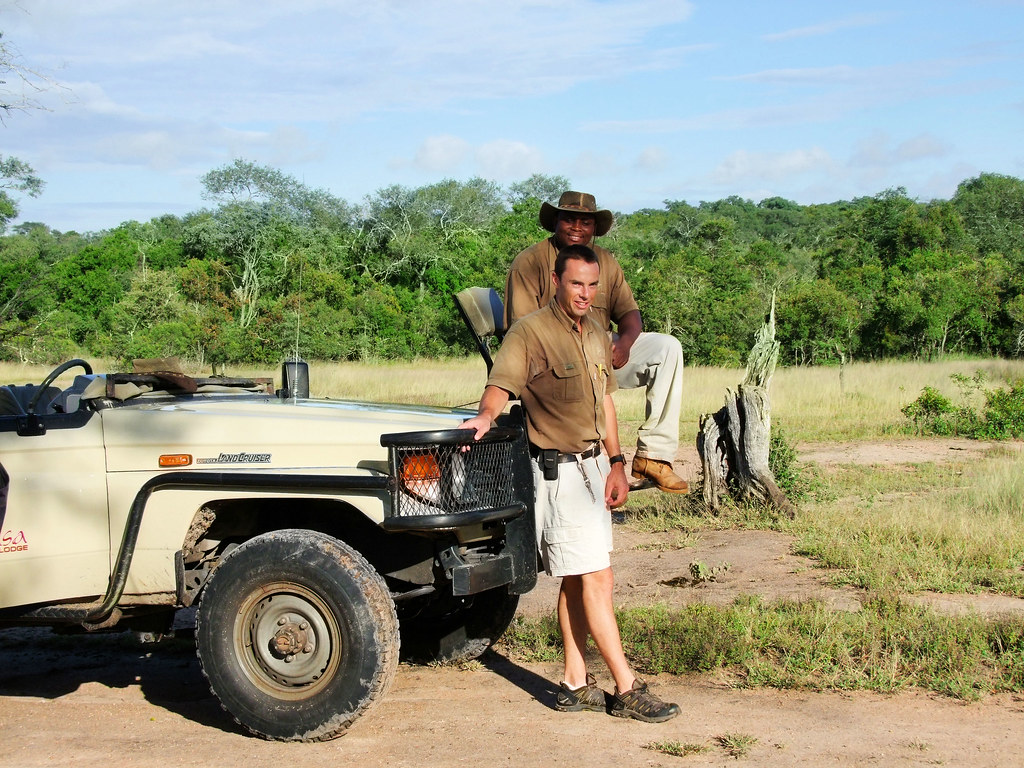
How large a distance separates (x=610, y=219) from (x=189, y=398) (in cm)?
241

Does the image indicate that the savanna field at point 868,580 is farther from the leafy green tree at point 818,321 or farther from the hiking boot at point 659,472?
the leafy green tree at point 818,321

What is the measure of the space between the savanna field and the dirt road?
0.19 meters

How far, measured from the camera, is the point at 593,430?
15.6 feet

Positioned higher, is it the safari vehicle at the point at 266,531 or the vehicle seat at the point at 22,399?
the vehicle seat at the point at 22,399

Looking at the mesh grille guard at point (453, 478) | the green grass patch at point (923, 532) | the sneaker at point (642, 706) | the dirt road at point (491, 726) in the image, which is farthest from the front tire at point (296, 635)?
the green grass patch at point (923, 532)

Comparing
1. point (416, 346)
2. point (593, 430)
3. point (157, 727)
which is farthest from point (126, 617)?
point (416, 346)

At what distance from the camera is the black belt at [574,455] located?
186 inches

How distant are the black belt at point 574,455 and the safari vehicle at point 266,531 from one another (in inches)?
5.9

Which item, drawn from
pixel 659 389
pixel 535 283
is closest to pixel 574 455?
pixel 535 283

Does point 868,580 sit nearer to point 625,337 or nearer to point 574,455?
point 625,337

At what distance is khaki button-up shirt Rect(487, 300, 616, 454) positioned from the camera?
4691mm

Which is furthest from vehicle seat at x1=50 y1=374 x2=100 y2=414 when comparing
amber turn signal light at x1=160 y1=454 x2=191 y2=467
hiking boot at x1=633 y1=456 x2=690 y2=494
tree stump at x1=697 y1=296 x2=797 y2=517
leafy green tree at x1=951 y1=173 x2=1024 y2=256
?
leafy green tree at x1=951 y1=173 x2=1024 y2=256

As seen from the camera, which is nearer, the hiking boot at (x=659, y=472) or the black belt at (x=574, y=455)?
A: the black belt at (x=574, y=455)

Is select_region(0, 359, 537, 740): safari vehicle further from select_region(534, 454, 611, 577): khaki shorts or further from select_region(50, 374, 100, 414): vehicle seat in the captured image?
select_region(50, 374, 100, 414): vehicle seat
